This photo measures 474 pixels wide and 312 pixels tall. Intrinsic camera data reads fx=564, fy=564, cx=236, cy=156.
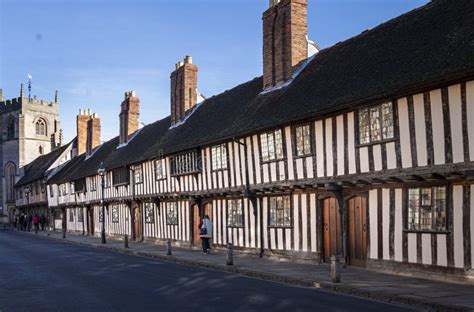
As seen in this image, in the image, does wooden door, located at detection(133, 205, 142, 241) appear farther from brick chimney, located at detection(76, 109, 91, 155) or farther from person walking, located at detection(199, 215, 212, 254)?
brick chimney, located at detection(76, 109, 91, 155)

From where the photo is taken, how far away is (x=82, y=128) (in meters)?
53.6

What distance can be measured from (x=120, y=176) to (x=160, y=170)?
7393 millimetres

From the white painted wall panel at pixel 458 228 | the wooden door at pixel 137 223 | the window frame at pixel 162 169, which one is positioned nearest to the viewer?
the white painted wall panel at pixel 458 228

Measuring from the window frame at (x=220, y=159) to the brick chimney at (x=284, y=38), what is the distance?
3.22 m

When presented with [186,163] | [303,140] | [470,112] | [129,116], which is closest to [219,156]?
[186,163]

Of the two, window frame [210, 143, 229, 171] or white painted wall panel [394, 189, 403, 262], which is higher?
window frame [210, 143, 229, 171]

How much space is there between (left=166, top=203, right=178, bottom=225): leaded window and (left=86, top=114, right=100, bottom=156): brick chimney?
2282 cm

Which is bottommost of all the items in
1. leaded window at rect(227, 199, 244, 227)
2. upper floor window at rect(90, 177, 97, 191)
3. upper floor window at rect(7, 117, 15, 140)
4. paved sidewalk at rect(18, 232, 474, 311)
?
paved sidewalk at rect(18, 232, 474, 311)

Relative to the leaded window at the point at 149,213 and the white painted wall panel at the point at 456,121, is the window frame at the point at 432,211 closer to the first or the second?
the white painted wall panel at the point at 456,121

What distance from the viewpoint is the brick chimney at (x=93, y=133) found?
162ft

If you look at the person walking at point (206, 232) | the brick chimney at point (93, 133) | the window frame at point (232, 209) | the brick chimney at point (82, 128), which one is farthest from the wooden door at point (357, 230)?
the brick chimney at point (82, 128)

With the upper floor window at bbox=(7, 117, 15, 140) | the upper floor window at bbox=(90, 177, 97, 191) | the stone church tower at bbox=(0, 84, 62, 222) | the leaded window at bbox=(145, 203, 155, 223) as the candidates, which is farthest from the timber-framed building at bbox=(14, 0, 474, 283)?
the upper floor window at bbox=(7, 117, 15, 140)

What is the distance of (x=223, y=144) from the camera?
22.4 m

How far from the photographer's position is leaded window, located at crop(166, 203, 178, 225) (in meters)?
28.0
